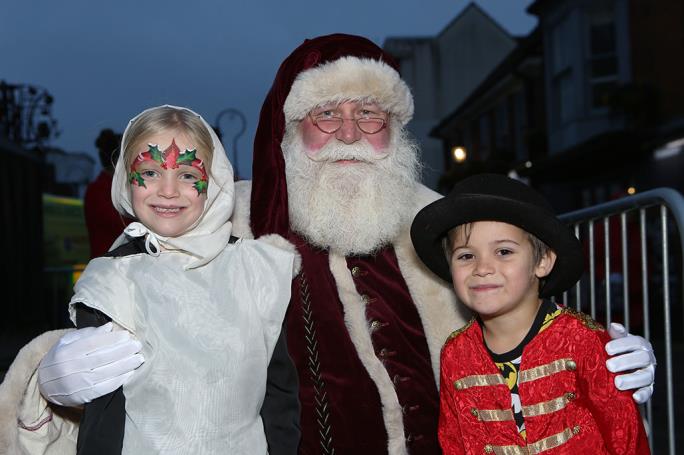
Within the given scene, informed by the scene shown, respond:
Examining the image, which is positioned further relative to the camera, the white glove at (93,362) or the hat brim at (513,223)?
the hat brim at (513,223)

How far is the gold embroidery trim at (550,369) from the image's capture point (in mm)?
2469

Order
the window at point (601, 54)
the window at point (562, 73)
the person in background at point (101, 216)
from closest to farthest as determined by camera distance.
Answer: the person in background at point (101, 216) → the window at point (601, 54) → the window at point (562, 73)

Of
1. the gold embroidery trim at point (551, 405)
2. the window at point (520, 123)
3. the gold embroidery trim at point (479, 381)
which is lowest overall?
the gold embroidery trim at point (551, 405)

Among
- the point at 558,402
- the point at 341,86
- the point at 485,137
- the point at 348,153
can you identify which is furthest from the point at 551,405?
the point at 485,137

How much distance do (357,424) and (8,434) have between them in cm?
125

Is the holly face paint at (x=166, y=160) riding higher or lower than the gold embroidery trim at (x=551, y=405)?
higher

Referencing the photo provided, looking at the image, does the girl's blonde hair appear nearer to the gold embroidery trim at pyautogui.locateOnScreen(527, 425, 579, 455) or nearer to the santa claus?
the santa claus

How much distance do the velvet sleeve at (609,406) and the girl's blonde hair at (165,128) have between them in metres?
1.36

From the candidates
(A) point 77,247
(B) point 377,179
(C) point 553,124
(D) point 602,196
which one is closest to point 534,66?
(C) point 553,124

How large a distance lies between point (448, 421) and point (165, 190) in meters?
1.22

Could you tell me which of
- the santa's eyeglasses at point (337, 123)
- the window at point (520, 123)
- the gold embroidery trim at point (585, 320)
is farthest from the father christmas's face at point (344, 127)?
the window at point (520, 123)

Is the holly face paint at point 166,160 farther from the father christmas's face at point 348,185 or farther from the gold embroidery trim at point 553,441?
the gold embroidery trim at point 553,441

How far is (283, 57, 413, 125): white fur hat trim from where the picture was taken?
3.35m

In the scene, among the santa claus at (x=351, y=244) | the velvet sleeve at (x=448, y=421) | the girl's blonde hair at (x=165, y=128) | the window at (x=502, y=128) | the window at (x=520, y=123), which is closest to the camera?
the girl's blonde hair at (x=165, y=128)
